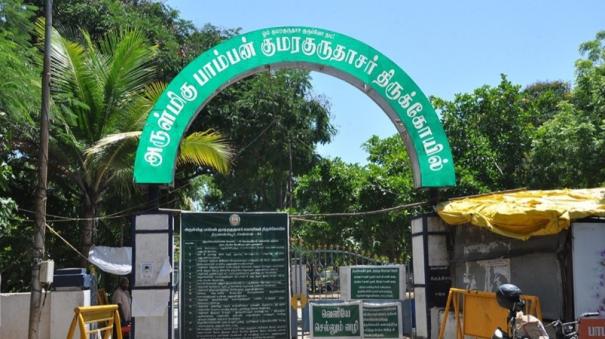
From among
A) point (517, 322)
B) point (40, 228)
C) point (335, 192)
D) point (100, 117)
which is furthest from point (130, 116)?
point (517, 322)

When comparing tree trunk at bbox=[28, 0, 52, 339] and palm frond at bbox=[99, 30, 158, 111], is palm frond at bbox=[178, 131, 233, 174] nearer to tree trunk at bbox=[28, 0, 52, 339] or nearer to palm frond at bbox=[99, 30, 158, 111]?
palm frond at bbox=[99, 30, 158, 111]

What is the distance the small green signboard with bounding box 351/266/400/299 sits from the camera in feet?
44.1

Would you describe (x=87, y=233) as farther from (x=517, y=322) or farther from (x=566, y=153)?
(x=517, y=322)

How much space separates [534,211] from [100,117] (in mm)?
10685

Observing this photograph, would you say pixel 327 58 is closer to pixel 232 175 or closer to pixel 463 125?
pixel 463 125

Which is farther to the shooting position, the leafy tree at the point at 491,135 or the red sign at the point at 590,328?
the leafy tree at the point at 491,135

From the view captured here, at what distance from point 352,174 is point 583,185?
8.16 metres

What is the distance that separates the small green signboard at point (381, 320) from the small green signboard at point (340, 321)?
18cm

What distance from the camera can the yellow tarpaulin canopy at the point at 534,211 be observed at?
8867 mm

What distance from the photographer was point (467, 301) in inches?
393

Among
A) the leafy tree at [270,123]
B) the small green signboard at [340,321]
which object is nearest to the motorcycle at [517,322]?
the small green signboard at [340,321]

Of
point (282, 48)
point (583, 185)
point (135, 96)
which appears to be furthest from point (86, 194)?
point (583, 185)

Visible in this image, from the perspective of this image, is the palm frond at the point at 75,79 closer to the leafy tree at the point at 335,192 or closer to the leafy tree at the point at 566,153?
the leafy tree at the point at 335,192

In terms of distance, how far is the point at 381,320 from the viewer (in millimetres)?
12938
